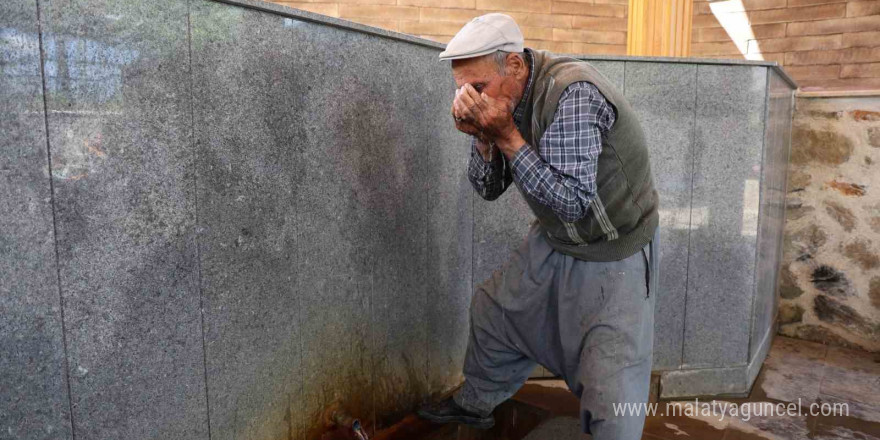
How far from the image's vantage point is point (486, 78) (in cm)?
243

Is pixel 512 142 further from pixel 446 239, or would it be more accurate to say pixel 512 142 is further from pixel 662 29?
pixel 662 29

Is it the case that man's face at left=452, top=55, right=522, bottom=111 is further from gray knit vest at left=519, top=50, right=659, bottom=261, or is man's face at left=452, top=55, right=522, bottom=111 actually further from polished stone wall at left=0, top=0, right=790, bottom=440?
polished stone wall at left=0, top=0, right=790, bottom=440

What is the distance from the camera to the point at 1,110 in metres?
1.68

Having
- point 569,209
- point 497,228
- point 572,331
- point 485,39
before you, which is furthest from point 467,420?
point 485,39

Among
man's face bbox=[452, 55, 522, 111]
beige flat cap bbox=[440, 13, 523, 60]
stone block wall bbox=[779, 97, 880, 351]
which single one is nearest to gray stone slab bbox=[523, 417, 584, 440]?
man's face bbox=[452, 55, 522, 111]

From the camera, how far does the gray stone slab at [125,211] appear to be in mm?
1820

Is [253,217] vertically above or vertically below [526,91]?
below

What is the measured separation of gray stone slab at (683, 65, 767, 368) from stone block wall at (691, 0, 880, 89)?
5266 mm

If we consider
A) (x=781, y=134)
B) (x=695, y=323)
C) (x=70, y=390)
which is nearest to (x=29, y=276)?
(x=70, y=390)

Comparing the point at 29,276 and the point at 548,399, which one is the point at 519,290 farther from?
the point at 29,276

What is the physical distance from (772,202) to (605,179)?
2.61 meters

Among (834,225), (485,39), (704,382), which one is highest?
(485,39)

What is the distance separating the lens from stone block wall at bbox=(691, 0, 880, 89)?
26.2 feet

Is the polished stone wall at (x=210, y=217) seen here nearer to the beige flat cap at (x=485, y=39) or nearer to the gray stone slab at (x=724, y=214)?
the beige flat cap at (x=485, y=39)
